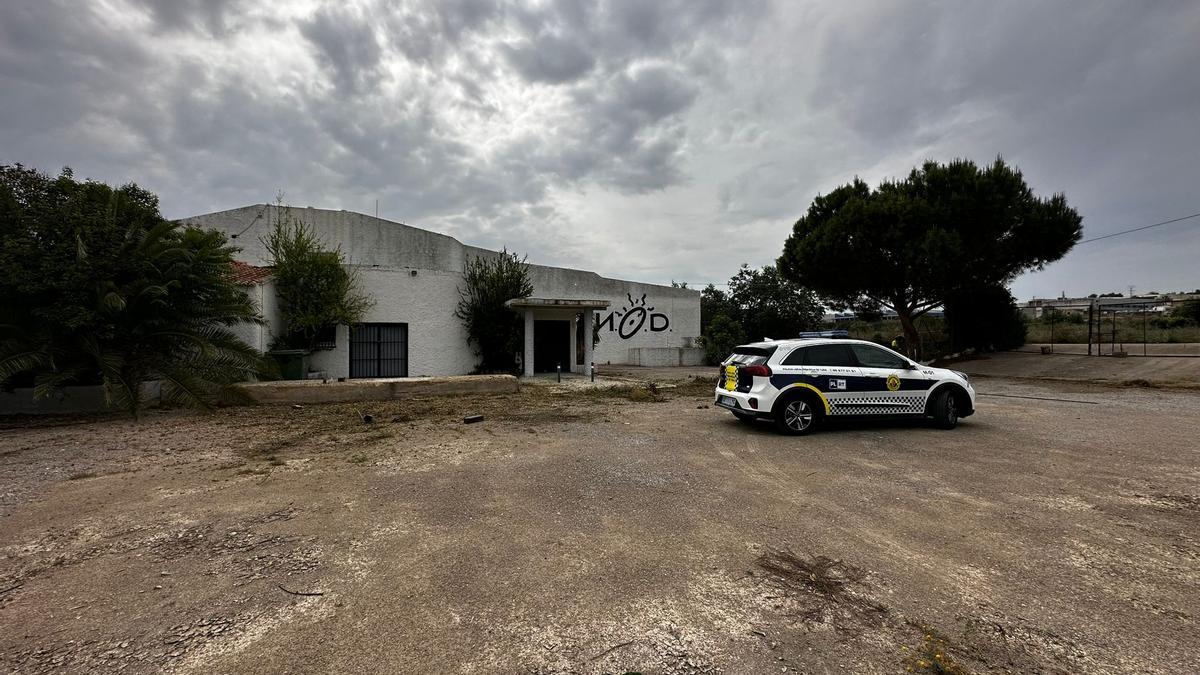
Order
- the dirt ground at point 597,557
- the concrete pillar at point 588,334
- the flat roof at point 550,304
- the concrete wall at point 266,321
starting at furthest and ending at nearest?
the concrete pillar at point 588,334
the flat roof at point 550,304
the concrete wall at point 266,321
the dirt ground at point 597,557

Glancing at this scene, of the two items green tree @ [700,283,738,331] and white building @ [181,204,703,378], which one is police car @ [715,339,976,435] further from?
green tree @ [700,283,738,331]

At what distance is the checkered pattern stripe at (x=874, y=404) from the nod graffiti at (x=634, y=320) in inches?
686

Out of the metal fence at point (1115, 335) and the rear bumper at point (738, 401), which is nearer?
the rear bumper at point (738, 401)

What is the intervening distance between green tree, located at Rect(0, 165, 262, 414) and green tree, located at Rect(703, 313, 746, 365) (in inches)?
771

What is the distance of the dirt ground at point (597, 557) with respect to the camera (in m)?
2.54

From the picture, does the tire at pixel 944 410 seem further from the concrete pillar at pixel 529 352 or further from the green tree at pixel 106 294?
the green tree at pixel 106 294

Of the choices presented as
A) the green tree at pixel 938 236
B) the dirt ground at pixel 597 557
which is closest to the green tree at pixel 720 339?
the green tree at pixel 938 236

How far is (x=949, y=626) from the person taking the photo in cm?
273

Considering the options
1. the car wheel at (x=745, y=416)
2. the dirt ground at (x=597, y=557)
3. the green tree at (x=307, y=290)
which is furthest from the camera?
the green tree at (x=307, y=290)

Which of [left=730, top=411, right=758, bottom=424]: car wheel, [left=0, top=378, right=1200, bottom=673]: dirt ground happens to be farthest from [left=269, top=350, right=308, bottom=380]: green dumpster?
[left=730, top=411, right=758, bottom=424]: car wheel

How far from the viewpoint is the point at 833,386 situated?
795 cm

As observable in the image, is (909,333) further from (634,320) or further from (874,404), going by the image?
(874,404)

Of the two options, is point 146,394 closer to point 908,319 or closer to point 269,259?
A: point 269,259

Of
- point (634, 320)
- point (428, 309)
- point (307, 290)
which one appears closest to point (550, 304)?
point (428, 309)
